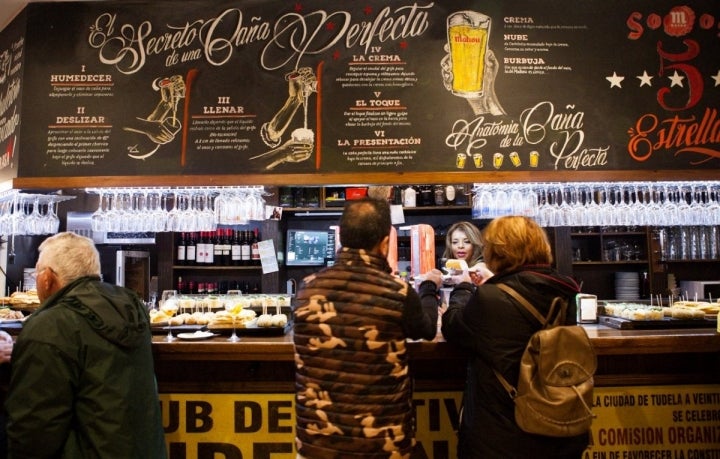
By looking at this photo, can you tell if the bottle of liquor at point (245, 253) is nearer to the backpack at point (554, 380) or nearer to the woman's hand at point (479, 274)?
the woman's hand at point (479, 274)

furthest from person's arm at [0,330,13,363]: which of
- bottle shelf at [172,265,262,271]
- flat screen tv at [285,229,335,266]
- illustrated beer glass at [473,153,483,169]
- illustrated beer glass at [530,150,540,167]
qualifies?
flat screen tv at [285,229,335,266]

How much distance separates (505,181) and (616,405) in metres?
1.29

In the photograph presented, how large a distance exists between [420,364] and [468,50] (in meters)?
1.81

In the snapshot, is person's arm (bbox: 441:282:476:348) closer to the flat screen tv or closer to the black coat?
the black coat

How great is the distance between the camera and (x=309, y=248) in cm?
562

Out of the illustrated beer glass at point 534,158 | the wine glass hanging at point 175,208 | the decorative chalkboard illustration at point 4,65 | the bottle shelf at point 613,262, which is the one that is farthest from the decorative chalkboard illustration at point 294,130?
the bottle shelf at point 613,262

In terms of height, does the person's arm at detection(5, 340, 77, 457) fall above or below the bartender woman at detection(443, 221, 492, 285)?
below

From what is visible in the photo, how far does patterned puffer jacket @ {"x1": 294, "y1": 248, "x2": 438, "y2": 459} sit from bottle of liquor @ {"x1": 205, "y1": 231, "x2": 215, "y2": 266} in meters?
4.15

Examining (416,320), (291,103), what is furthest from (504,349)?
(291,103)

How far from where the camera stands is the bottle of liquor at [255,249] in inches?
219

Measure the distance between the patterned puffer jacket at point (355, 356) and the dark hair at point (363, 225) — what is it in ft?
→ 0.12

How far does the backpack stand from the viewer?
A: 1647 millimetres

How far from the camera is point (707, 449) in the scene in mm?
2486

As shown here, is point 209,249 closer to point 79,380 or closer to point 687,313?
point 79,380
